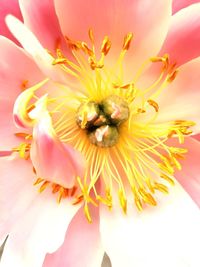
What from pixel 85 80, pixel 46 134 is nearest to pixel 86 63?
pixel 85 80

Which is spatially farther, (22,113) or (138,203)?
(138,203)

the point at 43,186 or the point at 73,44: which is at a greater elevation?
the point at 73,44

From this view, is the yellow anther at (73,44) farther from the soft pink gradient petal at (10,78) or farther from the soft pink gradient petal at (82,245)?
the soft pink gradient petal at (82,245)

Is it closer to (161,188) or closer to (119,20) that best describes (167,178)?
(161,188)

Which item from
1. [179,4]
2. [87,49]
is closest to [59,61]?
[87,49]

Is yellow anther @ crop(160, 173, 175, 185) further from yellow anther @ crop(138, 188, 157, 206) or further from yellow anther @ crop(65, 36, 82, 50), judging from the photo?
yellow anther @ crop(65, 36, 82, 50)

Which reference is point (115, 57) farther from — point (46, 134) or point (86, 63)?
point (46, 134)

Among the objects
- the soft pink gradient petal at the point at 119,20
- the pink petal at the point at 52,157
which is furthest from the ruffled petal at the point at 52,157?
the soft pink gradient petal at the point at 119,20
